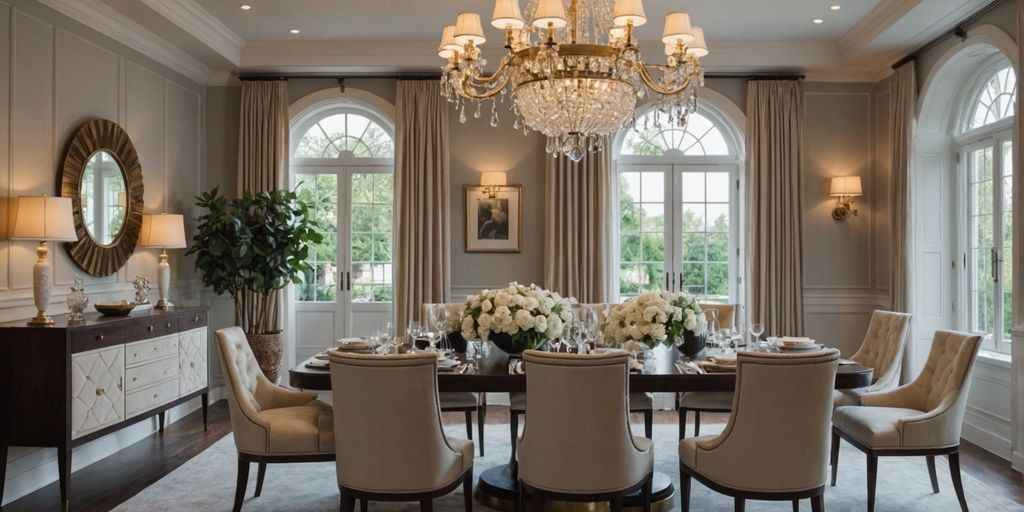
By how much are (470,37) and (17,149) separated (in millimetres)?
2792

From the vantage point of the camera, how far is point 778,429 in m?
3.10

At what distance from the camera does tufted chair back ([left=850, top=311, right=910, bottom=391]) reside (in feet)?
14.6

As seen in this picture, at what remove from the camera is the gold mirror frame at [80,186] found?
16.1 feet

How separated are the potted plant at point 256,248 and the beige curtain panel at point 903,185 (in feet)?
16.0

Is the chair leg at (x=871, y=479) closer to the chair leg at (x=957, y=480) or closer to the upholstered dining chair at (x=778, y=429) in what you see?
the chair leg at (x=957, y=480)

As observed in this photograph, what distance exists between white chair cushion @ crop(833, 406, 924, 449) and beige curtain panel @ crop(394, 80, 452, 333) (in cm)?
376

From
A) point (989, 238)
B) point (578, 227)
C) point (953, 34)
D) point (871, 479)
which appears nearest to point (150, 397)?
point (578, 227)

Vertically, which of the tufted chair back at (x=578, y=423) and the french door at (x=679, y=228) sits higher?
the french door at (x=679, y=228)

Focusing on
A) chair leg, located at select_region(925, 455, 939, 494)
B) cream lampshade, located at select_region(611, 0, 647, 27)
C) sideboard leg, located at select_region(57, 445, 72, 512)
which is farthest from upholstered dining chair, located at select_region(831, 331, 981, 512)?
sideboard leg, located at select_region(57, 445, 72, 512)

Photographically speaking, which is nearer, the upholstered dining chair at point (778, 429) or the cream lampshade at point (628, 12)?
the upholstered dining chair at point (778, 429)

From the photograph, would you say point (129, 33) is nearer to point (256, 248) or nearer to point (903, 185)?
point (256, 248)

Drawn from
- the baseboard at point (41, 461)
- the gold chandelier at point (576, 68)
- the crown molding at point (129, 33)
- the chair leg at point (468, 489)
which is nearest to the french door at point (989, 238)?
the gold chandelier at point (576, 68)

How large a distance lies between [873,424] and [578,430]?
1.67m

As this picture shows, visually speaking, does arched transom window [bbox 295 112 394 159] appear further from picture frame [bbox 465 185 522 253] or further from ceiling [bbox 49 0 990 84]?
picture frame [bbox 465 185 522 253]
